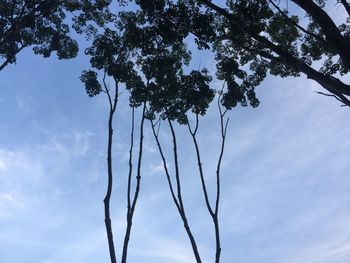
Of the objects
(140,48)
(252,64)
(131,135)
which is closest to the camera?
(131,135)

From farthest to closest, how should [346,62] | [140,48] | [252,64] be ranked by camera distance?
[252,64]
[140,48]
[346,62]

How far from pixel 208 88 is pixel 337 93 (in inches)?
179

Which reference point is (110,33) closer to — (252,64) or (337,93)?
(252,64)

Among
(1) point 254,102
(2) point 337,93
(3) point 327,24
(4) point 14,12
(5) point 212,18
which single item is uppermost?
(4) point 14,12

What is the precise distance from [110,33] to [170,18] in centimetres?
227

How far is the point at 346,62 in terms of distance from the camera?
12.2 metres

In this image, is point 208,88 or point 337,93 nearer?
point 337,93

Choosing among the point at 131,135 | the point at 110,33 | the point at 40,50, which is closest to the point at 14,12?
the point at 40,50

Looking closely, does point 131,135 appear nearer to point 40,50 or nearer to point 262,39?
point 262,39

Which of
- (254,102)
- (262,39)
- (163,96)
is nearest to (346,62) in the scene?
(262,39)

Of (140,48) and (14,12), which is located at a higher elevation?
(14,12)

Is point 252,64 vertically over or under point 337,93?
over

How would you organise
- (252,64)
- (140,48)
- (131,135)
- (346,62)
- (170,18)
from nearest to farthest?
1. (346,62)
2. (131,135)
3. (170,18)
4. (140,48)
5. (252,64)

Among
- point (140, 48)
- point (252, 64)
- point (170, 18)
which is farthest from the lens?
point (252, 64)
